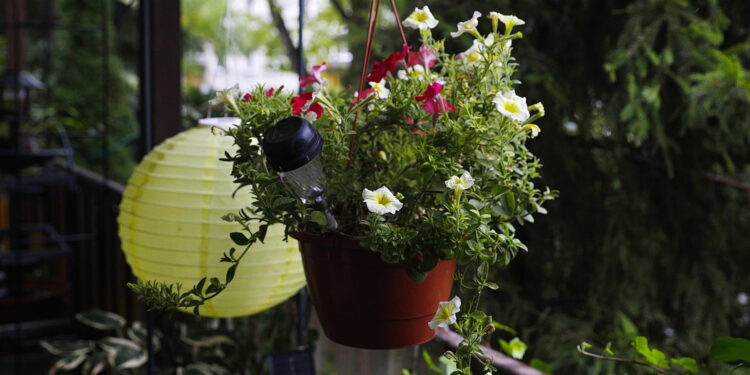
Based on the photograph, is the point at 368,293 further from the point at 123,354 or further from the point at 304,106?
the point at 123,354

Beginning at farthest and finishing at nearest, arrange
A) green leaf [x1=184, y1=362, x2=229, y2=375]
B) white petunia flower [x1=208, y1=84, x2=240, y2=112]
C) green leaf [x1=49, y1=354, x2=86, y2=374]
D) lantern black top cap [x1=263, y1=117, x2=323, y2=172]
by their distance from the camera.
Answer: green leaf [x1=49, y1=354, x2=86, y2=374]
green leaf [x1=184, y1=362, x2=229, y2=375]
white petunia flower [x1=208, y1=84, x2=240, y2=112]
lantern black top cap [x1=263, y1=117, x2=323, y2=172]

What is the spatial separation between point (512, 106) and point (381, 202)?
0.18 m

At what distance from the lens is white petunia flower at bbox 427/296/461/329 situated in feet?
2.35

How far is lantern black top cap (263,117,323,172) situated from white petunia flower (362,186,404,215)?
0.08 metres

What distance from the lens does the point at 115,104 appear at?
5.22 m

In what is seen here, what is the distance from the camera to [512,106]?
0.71 meters

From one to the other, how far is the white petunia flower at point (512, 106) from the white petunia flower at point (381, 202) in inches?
5.9

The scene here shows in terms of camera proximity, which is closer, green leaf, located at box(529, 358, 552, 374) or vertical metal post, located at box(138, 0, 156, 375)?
green leaf, located at box(529, 358, 552, 374)

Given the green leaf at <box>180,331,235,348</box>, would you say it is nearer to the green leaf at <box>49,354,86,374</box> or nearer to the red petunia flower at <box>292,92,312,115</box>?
the green leaf at <box>49,354,86,374</box>

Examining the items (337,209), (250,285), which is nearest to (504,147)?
(337,209)

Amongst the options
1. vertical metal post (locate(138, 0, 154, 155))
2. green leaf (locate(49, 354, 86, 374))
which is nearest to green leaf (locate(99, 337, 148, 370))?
green leaf (locate(49, 354, 86, 374))

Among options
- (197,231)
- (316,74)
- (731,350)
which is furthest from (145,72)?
(731,350)

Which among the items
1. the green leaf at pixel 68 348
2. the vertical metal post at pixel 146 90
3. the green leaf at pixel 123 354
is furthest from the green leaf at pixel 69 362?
the vertical metal post at pixel 146 90

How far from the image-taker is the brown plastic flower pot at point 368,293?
2.59ft
